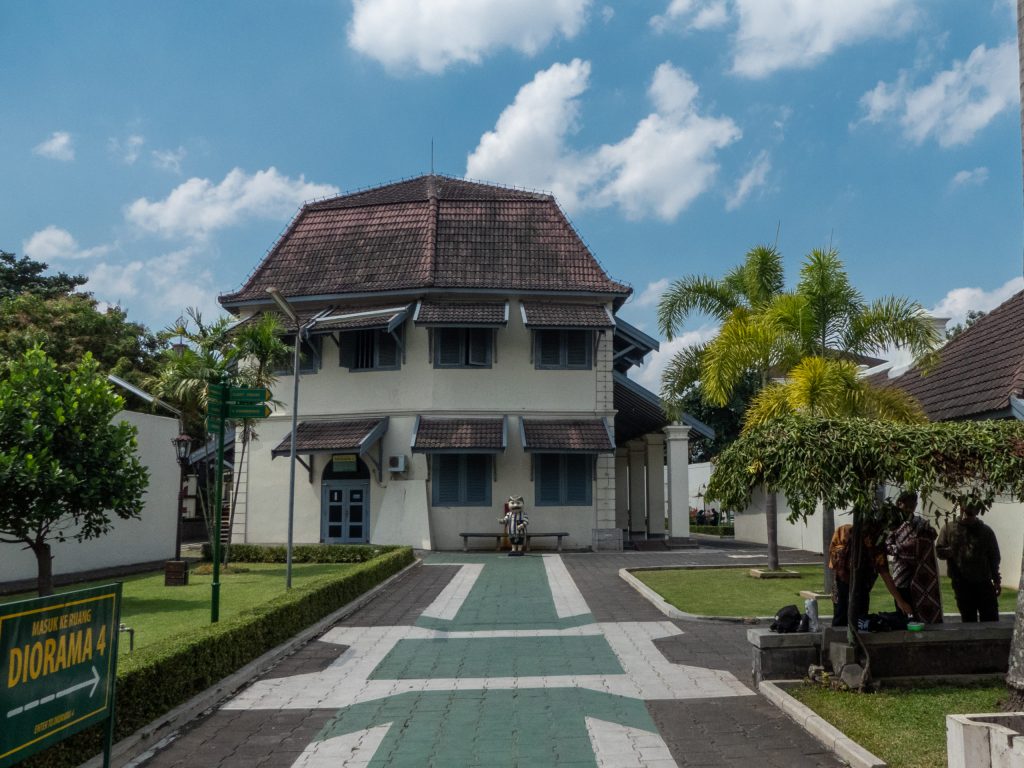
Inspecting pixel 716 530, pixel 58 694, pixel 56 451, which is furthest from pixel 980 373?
pixel 716 530

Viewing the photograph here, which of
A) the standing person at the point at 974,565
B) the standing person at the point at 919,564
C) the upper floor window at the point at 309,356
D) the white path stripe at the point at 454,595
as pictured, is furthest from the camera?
the upper floor window at the point at 309,356

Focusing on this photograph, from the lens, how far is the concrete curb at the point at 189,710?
21.4 ft

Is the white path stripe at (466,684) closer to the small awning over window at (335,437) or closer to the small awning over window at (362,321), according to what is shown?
the small awning over window at (335,437)

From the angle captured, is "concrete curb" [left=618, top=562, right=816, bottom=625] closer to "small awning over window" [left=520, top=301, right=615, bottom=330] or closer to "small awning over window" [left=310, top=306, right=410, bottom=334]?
"small awning over window" [left=520, top=301, right=615, bottom=330]

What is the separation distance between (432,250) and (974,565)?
814 inches

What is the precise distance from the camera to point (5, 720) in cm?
424

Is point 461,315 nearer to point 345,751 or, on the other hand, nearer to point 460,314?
point 460,314

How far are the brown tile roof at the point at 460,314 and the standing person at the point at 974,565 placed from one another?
56.3ft

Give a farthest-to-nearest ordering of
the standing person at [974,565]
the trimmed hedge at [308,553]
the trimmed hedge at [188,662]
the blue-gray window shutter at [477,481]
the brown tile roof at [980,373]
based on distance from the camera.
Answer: the blue-gray window shutter at [477,481] → the trimmed hedge at [308,553] → the brown tile roof at [980,373] → the standing person at [974,565] → the trimmed hedge at [188,662]

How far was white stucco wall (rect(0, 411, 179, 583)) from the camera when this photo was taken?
60.0 ft

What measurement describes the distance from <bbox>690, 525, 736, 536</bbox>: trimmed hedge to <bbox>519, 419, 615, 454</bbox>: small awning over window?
56.5 feet

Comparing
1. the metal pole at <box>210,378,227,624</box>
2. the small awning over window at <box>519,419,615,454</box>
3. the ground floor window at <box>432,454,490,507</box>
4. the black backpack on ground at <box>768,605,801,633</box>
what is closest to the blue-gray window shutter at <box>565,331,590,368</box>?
the small awning over window at <box>519,419,615,454</box>

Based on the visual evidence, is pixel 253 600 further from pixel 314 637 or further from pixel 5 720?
pixel 5 720

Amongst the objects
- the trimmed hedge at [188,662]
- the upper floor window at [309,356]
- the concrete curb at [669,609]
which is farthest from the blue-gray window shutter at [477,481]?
the trimmed hedge at [188,662]
